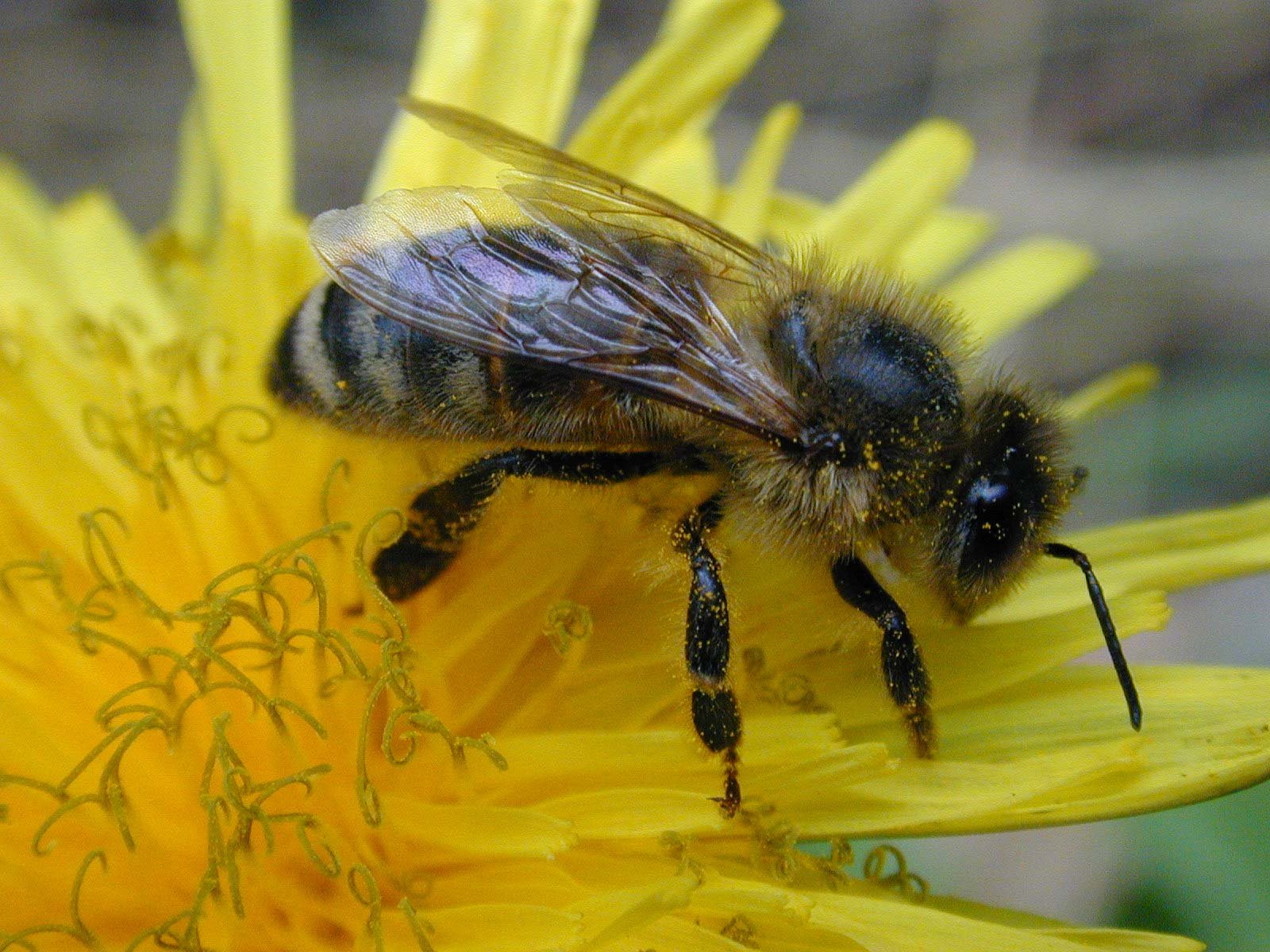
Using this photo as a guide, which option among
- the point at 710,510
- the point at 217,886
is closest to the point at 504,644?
the point at 710,510

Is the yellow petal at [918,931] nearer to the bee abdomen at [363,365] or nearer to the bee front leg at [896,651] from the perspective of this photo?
the bee front leg at [896,651]

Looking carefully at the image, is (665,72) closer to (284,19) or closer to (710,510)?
(284,19)

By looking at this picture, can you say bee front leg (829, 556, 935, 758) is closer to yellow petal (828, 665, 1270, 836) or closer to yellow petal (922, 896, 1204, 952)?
yellow petal (828, 665, 1270, 836)

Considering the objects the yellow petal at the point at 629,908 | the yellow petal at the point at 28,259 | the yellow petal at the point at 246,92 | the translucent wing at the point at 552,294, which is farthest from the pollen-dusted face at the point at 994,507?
the yellow petal at the point at 28,259

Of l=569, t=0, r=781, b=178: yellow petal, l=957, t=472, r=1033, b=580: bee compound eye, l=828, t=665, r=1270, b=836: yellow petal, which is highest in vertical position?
l=569, t=0, r=781, b=178: yellow petal

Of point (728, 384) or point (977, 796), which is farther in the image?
point (977, 796)

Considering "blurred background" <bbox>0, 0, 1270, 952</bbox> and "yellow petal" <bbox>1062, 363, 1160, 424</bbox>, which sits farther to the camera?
"blurred background" <bbox>0, 0, 1270, 952</bbox>

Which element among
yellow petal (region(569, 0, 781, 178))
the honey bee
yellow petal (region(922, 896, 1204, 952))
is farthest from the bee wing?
yellow petal (region(922, 896, 1204, 952))
